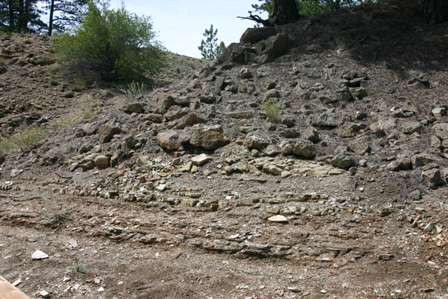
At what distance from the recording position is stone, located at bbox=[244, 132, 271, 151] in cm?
608

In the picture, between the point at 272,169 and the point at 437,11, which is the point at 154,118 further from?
the point at 437,11

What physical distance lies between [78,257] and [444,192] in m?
3.27

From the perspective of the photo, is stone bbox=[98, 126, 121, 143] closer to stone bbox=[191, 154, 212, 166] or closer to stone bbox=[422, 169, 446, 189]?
stone bbox=[191, 154, 212, 166]

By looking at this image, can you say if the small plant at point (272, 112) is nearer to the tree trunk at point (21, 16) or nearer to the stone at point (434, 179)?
the stone at point (434, 179)

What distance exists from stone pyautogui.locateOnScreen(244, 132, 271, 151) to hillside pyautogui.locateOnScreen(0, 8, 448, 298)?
0.06ft

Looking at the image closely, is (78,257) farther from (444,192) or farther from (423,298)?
(444,192)

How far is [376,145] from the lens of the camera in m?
5.89

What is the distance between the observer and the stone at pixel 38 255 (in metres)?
4.79

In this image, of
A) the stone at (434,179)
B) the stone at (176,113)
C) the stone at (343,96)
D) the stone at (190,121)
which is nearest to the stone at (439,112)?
the stone at (343,96)

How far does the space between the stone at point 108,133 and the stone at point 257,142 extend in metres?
1.93

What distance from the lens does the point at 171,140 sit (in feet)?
21.1

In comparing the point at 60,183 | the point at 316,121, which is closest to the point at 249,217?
the point at 316,121

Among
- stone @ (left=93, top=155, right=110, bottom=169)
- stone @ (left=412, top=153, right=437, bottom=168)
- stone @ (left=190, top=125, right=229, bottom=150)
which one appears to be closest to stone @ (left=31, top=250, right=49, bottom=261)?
stone @ (left=93, top=155, right=110, bottom=169)

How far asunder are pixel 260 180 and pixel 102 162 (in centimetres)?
207
